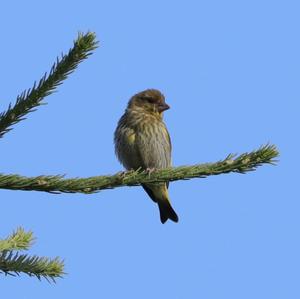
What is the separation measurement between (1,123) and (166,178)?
2.93 feet

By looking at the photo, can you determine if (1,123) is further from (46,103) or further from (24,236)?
(24,236)

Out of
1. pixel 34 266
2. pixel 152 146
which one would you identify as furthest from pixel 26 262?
pixel 152 146

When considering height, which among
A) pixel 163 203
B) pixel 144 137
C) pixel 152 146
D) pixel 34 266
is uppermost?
pixel 144 137

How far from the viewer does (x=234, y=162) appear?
257 centimetres

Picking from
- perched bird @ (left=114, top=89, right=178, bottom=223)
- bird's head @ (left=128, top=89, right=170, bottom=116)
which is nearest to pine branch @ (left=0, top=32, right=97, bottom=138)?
perched bird @ (left=114, top=89, right=178, bottom=223)

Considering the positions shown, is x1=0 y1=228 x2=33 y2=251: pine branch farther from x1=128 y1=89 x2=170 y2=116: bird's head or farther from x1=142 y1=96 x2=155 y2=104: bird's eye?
x1=142 y1=96 x2=155 y2=104: bird's eye

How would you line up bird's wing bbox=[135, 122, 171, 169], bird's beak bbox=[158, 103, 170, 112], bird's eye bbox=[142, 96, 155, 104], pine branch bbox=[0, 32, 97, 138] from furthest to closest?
bird's eye bbox=[142, 96, 155, 104]
bird's beak bbox=[158, 103, 170, 112]
bird's wing bbox=[135, 122, 171, 169]
pine branch bbox=[0, 32, 97, 138]

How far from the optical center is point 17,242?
7.80 ft

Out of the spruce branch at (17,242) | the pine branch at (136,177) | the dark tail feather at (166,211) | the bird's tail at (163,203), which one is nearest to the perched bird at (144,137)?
the bird's tail at (163,203)

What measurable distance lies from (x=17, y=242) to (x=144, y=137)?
4.78m

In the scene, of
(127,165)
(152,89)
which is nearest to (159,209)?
(127,165)

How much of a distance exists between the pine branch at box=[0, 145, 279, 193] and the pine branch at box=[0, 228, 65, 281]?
0.21 m

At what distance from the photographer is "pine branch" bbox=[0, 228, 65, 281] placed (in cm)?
235

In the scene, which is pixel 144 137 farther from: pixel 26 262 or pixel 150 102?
pixel 26 262
